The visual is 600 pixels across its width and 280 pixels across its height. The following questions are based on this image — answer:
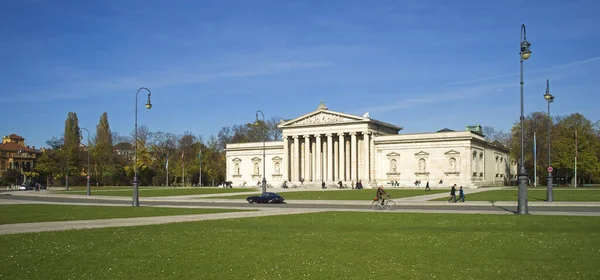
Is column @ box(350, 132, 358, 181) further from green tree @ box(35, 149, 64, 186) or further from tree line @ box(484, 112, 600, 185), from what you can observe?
green tree @ box(35, 149, 64, 186)

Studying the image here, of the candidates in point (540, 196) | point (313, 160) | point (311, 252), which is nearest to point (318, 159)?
point (313, 160)

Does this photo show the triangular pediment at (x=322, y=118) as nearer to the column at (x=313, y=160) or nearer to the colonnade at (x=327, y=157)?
the colonnade at (x=327, y=157)

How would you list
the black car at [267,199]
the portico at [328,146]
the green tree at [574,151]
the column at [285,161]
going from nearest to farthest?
the black car at [267,199]
the green tree at [574,151]
the portico at [328,146]
the column at [285,161]

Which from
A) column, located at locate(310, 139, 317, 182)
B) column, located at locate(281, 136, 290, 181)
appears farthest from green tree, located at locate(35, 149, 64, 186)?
column, located at locate(310, 139, 317, 182)

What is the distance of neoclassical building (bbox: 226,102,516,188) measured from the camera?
98.3 meters

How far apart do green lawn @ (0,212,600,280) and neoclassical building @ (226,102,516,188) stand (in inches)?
2983

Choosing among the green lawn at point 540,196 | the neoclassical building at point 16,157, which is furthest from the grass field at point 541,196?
the neoclassical building at point 16,157

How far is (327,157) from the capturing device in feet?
362

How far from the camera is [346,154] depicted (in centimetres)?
10869

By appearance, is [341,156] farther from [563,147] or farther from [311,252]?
[311,252]

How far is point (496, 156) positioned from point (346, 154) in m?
33.0

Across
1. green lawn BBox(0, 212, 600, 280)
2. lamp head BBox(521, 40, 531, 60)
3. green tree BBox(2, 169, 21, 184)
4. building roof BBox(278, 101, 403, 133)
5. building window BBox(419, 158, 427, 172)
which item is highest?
building roof BBox(278, 101, 403, 133)

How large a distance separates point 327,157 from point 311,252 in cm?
9431

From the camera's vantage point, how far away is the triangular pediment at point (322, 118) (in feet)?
Answer: 348
